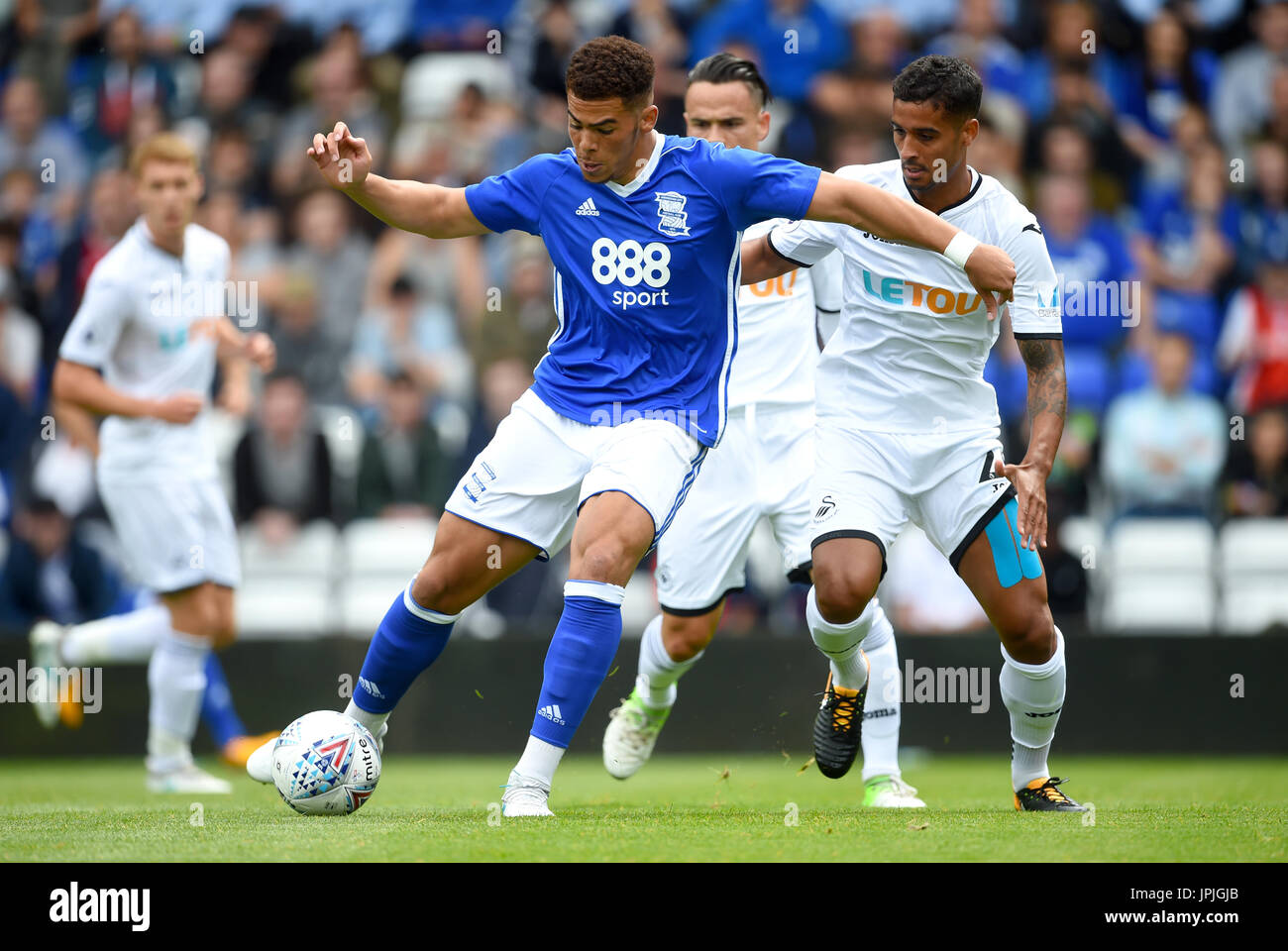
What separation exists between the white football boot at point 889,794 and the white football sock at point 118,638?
167 inches

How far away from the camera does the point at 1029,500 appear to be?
612cm

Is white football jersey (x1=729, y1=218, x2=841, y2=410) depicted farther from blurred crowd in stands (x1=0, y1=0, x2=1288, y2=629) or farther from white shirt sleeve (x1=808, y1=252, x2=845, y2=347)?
blurred crowd in stands (x1=0, y1=0, x2=1288, y2=629)

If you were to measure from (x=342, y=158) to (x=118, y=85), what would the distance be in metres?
9.46

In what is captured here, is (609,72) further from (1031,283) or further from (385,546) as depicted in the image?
(385,546)

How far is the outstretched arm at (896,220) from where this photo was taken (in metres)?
5.88

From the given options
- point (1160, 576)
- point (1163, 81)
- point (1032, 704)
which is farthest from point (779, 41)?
point (1032, 704)

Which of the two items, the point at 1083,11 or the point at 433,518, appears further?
the point at 1083,11

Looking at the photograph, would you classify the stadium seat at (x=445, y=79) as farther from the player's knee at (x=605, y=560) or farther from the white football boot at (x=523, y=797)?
the white football boot at (x=523, y=797)

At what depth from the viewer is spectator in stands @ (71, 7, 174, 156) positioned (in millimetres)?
14477

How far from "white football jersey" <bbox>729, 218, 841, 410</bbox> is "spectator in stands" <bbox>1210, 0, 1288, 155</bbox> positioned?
7.42 meters

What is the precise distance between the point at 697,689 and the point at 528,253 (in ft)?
13.2

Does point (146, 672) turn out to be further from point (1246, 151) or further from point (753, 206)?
point (1246, 151)

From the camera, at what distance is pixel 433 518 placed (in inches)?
471

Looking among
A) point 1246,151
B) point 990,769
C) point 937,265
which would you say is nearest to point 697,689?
point 990,769
